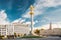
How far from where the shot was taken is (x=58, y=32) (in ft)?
138

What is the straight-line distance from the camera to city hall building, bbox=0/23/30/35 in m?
92.6

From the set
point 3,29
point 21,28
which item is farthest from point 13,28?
point 3,29

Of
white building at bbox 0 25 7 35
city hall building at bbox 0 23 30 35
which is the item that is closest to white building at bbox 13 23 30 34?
city hall building at bbox 0 23 30 35

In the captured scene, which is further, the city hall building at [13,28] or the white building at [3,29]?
the city hall building at [13,28]

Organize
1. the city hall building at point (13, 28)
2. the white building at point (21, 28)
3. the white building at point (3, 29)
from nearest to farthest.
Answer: the white building at point (3, 29), the city hall building at point (13, 28), the white building at point (21, 28)

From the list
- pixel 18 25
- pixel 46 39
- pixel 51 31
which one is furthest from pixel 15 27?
pixel 46 39

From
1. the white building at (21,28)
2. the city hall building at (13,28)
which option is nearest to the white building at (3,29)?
the city hall building at (13,28)

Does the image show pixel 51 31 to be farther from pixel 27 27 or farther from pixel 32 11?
pixel 27 27

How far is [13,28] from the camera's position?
94.0 metres

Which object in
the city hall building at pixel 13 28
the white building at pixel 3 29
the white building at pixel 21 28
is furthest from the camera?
the white building at pixel 21 28

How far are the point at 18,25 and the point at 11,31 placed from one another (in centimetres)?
464

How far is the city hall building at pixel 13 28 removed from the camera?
304ft

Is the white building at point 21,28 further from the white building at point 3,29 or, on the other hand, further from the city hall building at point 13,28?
the white building at point 3,29

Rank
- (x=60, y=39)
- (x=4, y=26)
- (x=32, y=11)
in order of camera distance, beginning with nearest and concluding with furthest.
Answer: (x=60, y=39), (x=32, y=11), (x=4, y=26)
